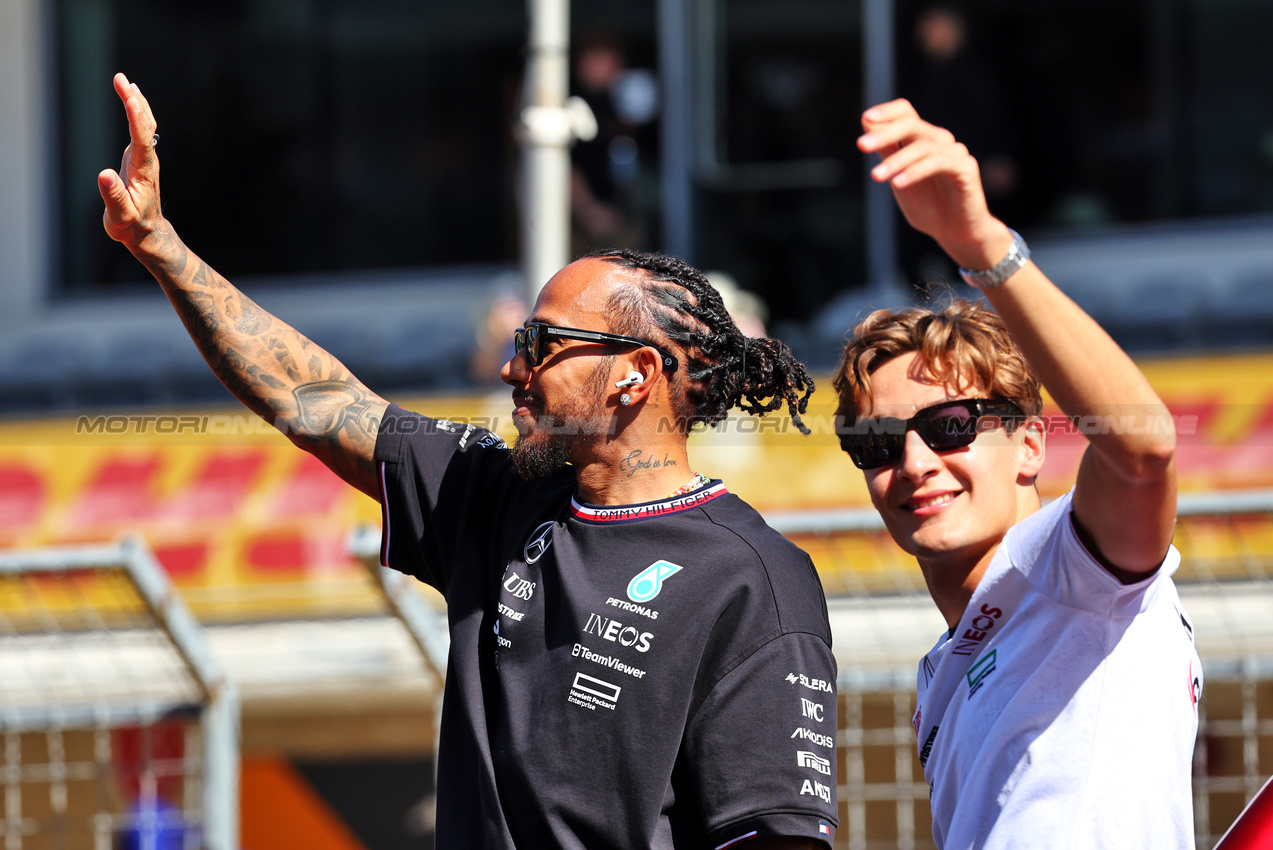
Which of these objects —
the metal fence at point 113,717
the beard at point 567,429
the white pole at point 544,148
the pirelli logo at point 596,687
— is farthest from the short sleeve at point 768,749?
the white pole at point 544,148

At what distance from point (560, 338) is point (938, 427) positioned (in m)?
0.63

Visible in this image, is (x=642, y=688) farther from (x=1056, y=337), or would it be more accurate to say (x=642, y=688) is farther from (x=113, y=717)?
(x=113, y=717)

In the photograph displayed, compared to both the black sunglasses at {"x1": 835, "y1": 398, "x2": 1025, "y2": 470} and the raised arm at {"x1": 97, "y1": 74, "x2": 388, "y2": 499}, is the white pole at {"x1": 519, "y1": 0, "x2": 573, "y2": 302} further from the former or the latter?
the black sunglasses at {"x1": 835, "y1": 398, "x2": 1025, "y2": 470}

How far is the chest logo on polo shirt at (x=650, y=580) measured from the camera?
78.2 inches

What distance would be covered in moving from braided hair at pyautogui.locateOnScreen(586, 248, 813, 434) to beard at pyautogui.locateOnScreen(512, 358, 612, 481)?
11 cm

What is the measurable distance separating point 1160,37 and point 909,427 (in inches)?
350

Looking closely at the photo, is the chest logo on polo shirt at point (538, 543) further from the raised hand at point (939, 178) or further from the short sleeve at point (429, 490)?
the raised hand at point (939, 178)

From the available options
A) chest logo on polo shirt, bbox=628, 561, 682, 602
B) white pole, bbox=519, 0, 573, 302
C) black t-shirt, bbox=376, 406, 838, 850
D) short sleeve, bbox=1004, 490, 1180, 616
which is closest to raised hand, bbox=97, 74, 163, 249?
black t-shirt, bbox=376, 406, 838, 850

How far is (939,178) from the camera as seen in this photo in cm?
151

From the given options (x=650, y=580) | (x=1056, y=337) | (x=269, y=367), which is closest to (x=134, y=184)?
(x=269, y=367)

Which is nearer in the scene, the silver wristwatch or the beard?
the silver wristwatch

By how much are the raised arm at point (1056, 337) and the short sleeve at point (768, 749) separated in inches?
22.0

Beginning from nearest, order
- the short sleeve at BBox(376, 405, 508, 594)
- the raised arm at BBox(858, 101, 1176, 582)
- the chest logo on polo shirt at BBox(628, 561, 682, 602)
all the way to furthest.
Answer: the raised arm at BBox(858, 101, 1176, 582) → the chest logo on polo shirt at BBox(628, 561, 682, 602) → the short sleeve at BBox(376, 405, 508, 594)

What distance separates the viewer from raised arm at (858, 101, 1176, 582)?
1.48 meters
